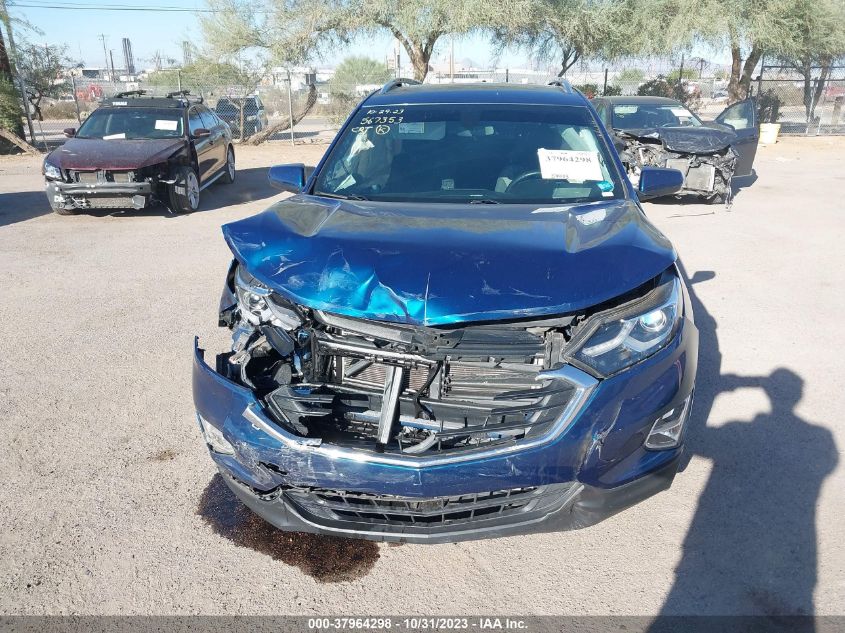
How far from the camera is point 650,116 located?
11.4 m

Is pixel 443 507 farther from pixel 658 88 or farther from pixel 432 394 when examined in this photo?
pixel 658 88

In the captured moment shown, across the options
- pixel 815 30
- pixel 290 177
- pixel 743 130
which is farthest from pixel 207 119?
pixel 815 30

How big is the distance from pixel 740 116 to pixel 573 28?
40.8 ft

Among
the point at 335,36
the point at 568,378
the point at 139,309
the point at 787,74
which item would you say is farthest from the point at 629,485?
the point at 787,74

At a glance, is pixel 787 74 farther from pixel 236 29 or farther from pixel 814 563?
pixel 814 563

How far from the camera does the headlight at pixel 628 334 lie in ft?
7.84

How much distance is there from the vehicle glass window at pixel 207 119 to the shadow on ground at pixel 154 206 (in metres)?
1.24

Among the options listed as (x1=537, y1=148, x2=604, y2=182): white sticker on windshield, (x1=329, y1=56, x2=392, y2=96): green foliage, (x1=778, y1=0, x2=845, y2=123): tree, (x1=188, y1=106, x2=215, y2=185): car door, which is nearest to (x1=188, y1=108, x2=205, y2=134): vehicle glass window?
(x1=188, y1=106, x2=215, y2=185): car door

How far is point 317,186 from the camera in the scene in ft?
12.6

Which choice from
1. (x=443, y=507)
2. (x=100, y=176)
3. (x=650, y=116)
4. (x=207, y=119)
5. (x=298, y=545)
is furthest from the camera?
(x=207, y=119)

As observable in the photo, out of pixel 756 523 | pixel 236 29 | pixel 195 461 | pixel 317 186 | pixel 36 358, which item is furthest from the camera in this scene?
pixel 236 29

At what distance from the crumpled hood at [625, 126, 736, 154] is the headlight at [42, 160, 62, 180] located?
8.69 m

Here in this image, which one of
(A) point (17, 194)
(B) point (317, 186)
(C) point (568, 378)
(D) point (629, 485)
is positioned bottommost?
(A) point (17, 194)

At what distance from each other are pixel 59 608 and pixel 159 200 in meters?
8.35
